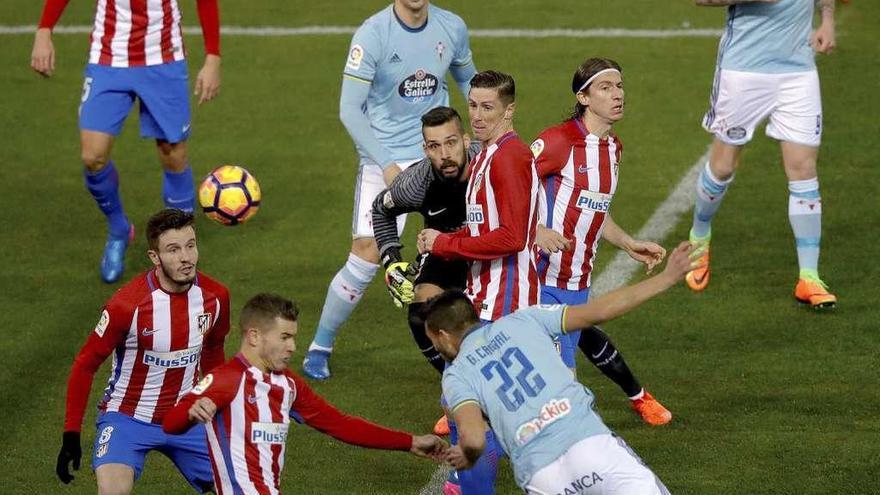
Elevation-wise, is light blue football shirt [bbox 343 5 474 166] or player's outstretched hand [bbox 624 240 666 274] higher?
light blue football shirt [bbox 343 5 474 166]

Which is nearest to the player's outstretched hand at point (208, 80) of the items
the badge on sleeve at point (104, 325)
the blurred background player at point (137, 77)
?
the blurred background player at point (137, 77)

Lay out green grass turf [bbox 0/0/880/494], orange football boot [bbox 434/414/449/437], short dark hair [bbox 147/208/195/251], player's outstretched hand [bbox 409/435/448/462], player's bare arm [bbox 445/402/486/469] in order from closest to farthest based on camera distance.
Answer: player's bare arm [bbox 445/402/486/469] → player's outstretched hand [bbox 409/435/448/462] → short dark hair [bbox 147/208/195/251] → green grass turf [bbox 0/0/880/494] → orange football boot [bbox 434/414/449/437]

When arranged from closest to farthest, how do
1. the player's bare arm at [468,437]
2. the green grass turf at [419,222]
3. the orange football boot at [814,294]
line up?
the player's bare arm at [468,437] → the green grass turf at [419,222] → the orange football boot at [814,294]

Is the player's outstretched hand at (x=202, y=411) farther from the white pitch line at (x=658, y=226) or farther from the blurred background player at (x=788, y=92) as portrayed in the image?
the blurred background player at (x=788, y=92)

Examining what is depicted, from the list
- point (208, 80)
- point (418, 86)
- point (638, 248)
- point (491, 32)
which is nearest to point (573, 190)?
point (638, 248)

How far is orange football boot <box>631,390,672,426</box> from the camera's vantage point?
27.1 feet

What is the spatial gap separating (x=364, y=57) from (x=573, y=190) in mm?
1645

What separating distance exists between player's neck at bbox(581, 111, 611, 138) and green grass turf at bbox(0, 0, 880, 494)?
5.18 feet

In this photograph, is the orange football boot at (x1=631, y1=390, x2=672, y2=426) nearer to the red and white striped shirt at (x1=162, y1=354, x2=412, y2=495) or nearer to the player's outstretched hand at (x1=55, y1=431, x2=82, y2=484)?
the red and white striped shirt at (x1=162, y1=354, x2=412, y2=495)

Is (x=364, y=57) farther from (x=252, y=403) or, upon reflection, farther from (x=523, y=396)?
(x=523, y=396)

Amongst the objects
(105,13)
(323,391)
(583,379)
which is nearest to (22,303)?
(105,13)

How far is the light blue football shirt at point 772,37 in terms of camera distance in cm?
979

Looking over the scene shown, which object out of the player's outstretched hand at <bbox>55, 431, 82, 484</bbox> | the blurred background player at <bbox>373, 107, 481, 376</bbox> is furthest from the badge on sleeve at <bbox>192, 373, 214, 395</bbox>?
the blurred background player at <bbox>373, 107, 481, 376</bbox>

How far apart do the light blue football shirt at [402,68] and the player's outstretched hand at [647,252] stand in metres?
1.86
